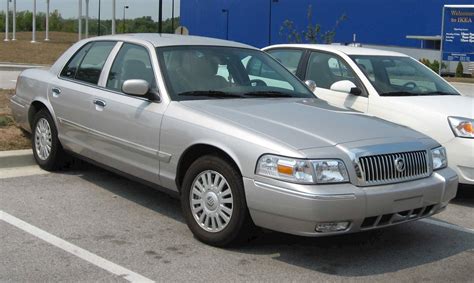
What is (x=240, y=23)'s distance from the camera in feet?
209

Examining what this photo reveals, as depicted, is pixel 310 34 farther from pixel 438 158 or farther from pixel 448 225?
pixel 438 158

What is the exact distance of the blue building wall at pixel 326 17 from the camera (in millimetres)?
52312

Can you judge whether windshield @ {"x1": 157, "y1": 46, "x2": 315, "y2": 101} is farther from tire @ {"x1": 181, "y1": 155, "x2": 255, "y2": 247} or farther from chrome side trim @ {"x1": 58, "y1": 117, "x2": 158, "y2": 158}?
tire @ {"x1": 181, "y1": 155, "x2": 255, "y2": 247}

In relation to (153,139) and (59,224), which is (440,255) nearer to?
(153,139)

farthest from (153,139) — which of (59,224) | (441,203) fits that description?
(441,203)

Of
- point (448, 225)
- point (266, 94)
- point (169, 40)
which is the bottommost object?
point (448, 225)

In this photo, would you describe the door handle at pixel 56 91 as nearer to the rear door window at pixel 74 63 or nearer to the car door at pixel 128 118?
the rear door window at pixel 74 63

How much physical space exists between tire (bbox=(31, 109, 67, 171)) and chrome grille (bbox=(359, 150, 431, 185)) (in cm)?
361

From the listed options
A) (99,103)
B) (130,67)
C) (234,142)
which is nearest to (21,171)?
(99,103)

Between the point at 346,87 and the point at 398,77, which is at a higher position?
the point at 398,77

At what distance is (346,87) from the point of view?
23.8 feet

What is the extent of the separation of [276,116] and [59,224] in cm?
204

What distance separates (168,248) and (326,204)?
133 cm

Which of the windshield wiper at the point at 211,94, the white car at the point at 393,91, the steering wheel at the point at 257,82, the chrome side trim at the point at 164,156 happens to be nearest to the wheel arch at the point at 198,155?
the chrome side trim at the point at 164,156
